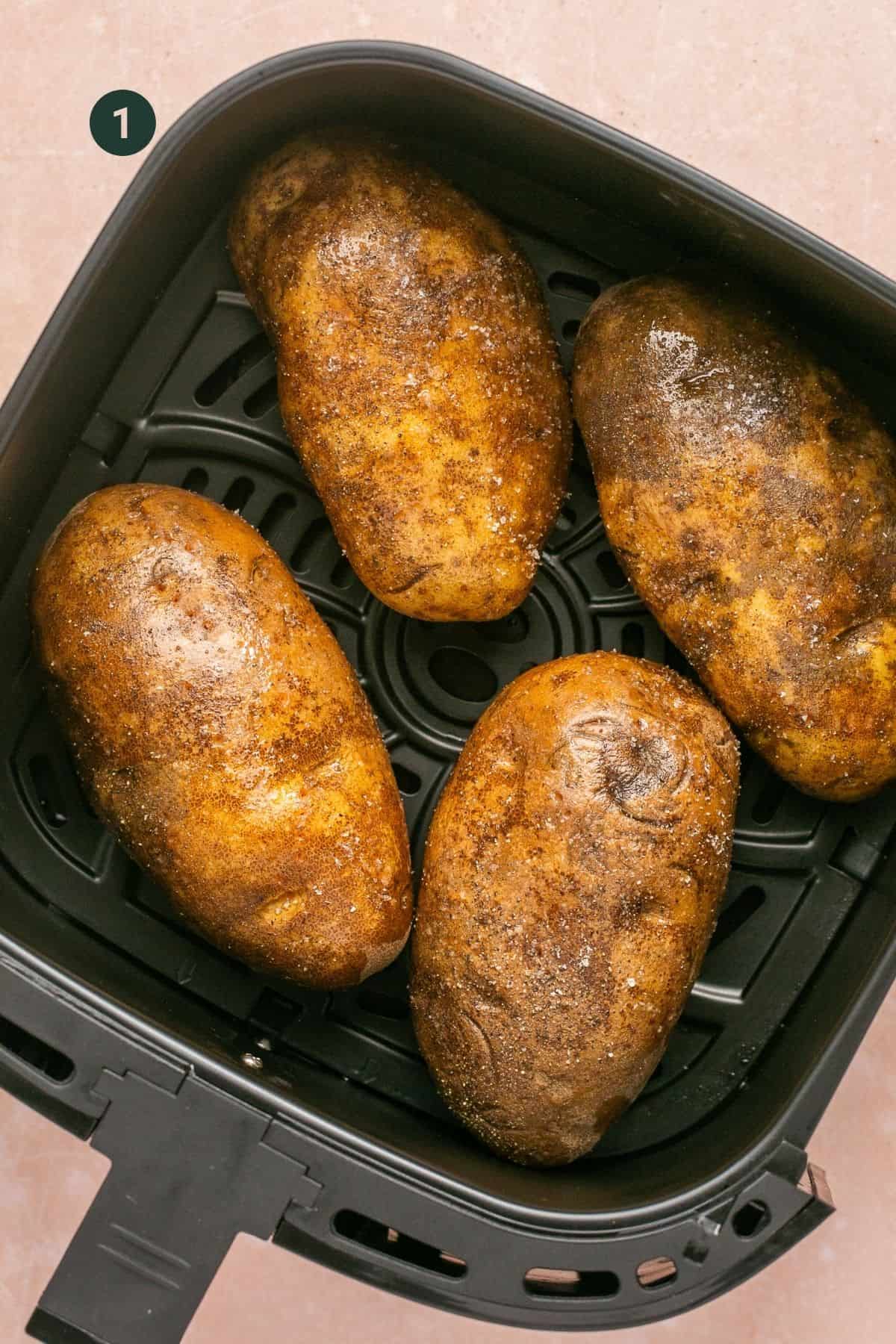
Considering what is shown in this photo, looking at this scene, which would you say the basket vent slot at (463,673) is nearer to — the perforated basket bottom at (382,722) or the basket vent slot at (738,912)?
the perforated basket bottom at (382,722)

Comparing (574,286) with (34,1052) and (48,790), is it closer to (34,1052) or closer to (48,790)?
(48,790)

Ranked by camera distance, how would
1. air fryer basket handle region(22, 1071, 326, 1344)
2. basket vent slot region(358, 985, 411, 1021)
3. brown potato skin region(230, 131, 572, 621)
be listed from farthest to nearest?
basket vent slot region(358, 985, 411, 1021) → brown potato skin region(230, 131, 572, 621) → air fryer basket handle region(22, 1071, 326, 1344)

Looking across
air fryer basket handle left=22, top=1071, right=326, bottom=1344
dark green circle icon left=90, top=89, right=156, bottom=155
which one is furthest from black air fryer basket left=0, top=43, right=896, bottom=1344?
dark green circle icon left=90, top=89, right=156, bottom=155

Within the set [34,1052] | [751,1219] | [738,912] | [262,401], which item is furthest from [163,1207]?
[262,401]

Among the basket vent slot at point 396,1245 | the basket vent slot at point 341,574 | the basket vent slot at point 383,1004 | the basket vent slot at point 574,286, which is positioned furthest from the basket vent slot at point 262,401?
the basket vent slot at point 396,1245

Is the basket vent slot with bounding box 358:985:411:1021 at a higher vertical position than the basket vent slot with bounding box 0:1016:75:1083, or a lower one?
higher

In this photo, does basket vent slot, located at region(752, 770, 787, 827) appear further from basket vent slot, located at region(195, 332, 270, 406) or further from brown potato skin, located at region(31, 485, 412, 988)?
basket vent slot, located at region(195, 332, 270, 406)

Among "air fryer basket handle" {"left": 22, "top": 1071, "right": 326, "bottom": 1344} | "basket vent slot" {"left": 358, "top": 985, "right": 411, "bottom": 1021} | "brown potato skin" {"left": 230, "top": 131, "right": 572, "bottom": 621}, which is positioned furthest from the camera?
"basket vent slot" {"left": 358, "top": 985, "right": 411, "bottom": 1021}
